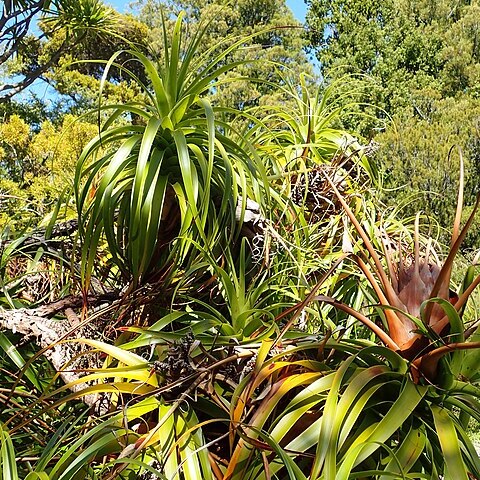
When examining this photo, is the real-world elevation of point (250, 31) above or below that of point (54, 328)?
above

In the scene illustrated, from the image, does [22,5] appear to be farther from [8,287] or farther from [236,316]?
[236,316]

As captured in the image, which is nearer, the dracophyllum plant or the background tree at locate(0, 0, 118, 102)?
the dracophyllum plant

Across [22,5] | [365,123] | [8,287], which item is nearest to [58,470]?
[8,287]

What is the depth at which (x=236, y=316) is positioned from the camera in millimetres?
742

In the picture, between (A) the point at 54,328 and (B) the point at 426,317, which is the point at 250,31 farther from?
(B) the point at 426,317

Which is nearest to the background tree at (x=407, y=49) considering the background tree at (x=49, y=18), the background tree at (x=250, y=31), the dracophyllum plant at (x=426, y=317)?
the background tree at (x=250, y=31)

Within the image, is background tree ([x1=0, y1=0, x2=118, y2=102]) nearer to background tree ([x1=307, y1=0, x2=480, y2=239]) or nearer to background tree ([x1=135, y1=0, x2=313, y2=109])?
background tree ([x1=135, y1=0, x2=313, y2=109])

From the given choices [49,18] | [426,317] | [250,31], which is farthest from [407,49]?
[426,317]

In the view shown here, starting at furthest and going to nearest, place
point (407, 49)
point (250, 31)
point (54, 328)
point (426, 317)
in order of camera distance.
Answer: point (250, 31) < point (407, 49) < point (54, 328) < point (426, 317)

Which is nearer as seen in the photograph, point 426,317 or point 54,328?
point 426,317

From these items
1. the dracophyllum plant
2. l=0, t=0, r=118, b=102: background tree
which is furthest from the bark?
l=0, t=0, r=118, b=102: background tree

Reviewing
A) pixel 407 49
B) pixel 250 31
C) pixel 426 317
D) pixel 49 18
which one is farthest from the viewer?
pixel 250 31

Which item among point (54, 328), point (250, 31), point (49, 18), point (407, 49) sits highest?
point (250, 31)

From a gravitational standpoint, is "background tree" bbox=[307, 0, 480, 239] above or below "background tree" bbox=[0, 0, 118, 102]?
above
